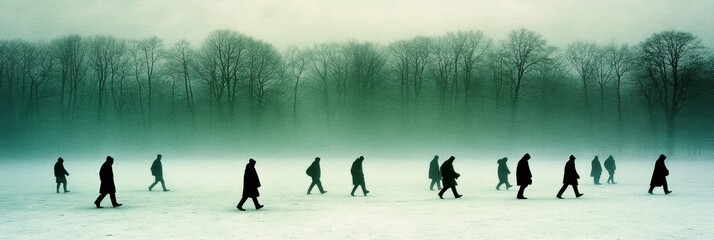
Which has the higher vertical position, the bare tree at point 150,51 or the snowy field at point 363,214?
the bare tree at point 150,51

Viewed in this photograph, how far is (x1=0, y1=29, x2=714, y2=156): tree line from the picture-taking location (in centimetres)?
7975

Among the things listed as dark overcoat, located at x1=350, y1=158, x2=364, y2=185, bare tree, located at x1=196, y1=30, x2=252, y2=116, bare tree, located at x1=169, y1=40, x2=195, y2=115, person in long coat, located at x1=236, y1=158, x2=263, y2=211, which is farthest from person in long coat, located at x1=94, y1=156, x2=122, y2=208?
bare tree, located at x1=169, y1=40, x2=195, y2=115

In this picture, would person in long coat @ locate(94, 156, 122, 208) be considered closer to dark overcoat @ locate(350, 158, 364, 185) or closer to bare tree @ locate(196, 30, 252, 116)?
dark overcoat @ locate(350, 158, 364, 185)

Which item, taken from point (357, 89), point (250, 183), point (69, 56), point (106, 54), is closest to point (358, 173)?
point (250, 183)

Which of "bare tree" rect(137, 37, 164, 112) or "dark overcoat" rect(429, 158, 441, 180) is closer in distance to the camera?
"dark overcoat" rect(429, 158, 441, 180)

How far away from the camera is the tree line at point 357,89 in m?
79.8

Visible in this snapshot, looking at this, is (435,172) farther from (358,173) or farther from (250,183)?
(250,183)

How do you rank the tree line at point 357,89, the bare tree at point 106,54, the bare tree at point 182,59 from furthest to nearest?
the bare tree at point 106,54
the bare tree at point 182,59
the tree line at point 357,89

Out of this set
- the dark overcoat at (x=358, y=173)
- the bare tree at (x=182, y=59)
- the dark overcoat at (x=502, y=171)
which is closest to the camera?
the dark overcoat at (x=358, y=173)

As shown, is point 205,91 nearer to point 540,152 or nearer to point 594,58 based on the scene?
point 540,152

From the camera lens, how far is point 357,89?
287 ft

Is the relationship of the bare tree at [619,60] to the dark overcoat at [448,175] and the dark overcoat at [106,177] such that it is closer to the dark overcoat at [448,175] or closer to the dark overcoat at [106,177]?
the dark overcoat at [448,175]

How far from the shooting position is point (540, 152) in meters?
75.9

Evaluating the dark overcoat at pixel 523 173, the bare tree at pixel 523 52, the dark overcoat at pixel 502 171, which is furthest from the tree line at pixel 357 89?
the dark overcoat at pixel 523 173
